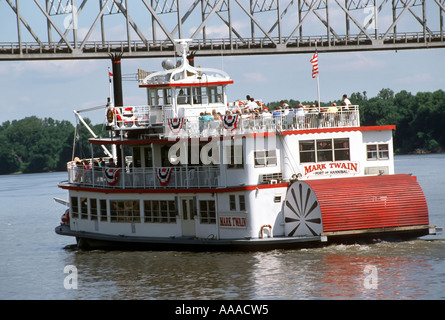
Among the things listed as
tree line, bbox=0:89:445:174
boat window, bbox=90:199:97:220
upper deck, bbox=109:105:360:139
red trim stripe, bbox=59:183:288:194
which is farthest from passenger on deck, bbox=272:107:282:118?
tree line, bbox=0:89:445:174

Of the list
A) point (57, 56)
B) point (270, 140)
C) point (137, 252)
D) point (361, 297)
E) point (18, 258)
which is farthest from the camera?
point (57, 56)

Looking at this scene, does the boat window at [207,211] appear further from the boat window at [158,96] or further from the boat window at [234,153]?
the boat window at [158,96]

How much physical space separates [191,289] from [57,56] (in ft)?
192

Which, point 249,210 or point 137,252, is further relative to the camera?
point 137,252

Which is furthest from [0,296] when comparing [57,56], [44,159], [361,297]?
[44,159]

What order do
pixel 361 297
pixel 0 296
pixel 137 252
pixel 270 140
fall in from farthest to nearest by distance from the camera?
1. pixel 137 252
2. pixel 270 140
3. pixel 0 296
4. pixel 361 297

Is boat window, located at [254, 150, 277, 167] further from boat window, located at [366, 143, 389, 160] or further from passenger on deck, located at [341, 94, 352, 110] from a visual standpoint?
boat window, located at [366, 143, 389, 160]

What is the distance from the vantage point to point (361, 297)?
2200 centimetres

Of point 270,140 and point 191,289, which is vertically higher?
point 270,140

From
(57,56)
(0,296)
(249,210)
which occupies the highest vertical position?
(57,56)

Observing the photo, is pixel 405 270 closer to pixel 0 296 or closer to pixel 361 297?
pixel 361 297

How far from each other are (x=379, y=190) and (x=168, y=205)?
275 inches

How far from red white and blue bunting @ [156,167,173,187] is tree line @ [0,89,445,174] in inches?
2963

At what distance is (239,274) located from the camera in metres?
25.3
